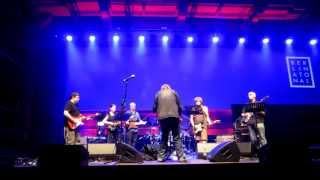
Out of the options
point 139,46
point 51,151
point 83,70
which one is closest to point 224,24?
point 139,46

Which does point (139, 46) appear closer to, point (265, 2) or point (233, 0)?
point (233, 0)

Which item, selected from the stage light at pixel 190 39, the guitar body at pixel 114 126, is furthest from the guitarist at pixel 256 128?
the stage light at pixel 190 39

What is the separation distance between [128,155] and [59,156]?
3600 millimetres

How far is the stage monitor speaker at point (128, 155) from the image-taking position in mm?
7244

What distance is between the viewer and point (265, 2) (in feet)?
38.6

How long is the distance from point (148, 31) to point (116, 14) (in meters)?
1.33

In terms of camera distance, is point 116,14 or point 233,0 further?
point 116,14

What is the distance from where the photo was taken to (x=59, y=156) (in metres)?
3.77

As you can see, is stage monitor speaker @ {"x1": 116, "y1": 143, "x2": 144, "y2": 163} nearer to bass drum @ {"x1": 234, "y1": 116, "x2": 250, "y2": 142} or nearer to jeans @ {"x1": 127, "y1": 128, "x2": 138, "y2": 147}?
bass drum @ {"x1": 234, "y1": 116, "x2": 250, "y2": 142}

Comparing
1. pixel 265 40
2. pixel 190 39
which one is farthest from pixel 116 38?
pixel 265 40

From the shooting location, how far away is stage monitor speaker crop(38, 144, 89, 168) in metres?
3.77

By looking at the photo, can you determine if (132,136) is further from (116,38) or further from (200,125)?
(116,38)

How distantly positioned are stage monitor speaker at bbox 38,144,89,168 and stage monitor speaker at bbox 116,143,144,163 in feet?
11.5

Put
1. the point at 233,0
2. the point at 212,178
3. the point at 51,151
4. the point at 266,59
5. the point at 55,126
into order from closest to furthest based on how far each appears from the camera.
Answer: the point at 51,151
the point at 212,178
the point at 55,126
the point at 233,0
the point at 266,59
